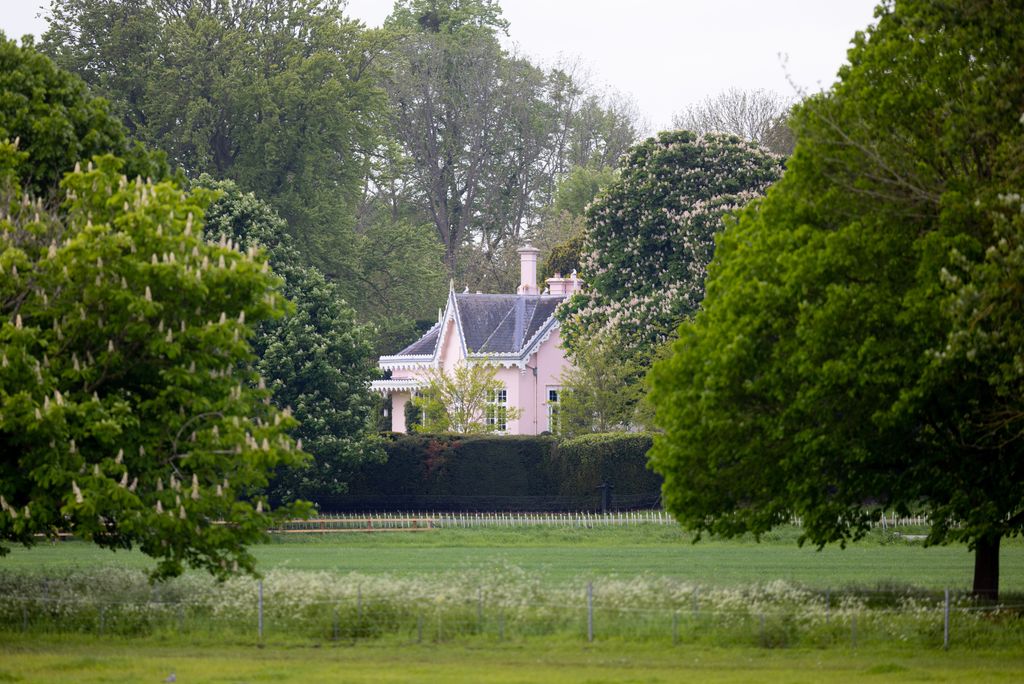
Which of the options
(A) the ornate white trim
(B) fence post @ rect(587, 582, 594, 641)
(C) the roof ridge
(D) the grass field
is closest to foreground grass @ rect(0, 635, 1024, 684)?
(D) the grass field

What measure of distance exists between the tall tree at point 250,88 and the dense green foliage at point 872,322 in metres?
51.0

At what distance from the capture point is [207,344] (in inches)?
1172

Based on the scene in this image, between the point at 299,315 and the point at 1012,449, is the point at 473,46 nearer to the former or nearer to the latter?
the point at 299,315

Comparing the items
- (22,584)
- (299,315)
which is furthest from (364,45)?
(22,584)

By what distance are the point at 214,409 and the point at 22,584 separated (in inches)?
Result: 315

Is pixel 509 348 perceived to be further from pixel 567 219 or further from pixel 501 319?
pixel 567 219

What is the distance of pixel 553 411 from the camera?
82812mm

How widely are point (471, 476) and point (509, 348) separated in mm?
17544

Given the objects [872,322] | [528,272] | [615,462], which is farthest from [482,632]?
[528,272]

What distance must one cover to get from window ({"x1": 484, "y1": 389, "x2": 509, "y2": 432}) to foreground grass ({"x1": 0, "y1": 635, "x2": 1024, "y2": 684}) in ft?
159

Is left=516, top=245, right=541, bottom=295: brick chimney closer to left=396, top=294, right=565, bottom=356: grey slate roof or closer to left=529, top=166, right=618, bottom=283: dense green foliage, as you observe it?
left=396, top=294, right=565, bottom=356: grey slate roof

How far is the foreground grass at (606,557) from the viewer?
43.9m

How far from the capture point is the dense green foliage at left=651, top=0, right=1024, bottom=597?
2908 centimetres

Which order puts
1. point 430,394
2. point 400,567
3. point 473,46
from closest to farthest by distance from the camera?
point 400,567 < point 430,394 < point 473,46
